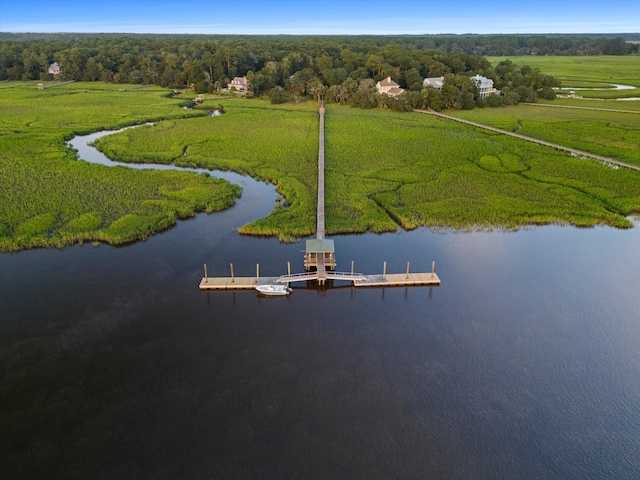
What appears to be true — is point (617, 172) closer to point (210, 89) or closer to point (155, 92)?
point (210, 89)

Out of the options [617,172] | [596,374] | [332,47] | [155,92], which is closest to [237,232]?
[596,374]

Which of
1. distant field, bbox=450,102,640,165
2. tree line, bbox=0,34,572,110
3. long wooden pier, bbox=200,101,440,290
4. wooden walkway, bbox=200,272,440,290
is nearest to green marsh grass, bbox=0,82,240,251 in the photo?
wooden walkway, bbox=200,272,440,290

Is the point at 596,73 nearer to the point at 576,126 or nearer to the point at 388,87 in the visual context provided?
the point at 388,87

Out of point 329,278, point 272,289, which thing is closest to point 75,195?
point 272,289

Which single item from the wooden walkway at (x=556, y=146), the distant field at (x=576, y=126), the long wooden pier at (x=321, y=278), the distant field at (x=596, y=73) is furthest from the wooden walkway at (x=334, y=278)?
the distant field at (x=596, y=73)

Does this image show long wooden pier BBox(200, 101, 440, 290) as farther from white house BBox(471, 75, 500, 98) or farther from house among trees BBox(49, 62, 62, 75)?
house among trees BBox(49, 62, 62, 75)

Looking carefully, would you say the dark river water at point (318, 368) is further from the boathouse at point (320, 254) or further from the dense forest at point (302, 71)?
the dense forest at point (302, 71)
